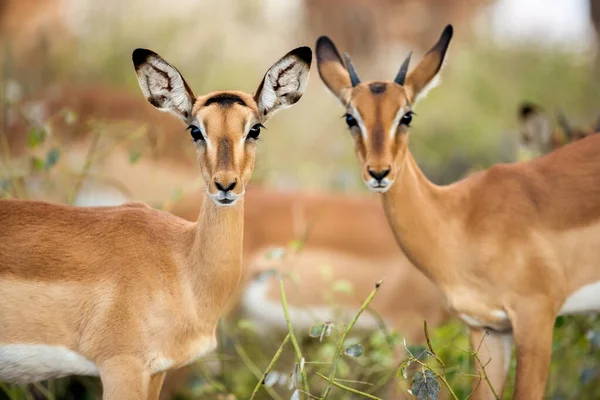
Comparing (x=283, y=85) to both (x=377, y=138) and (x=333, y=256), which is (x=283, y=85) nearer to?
(x=377, y=138)

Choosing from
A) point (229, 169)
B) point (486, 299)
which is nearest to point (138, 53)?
point (229, 169)

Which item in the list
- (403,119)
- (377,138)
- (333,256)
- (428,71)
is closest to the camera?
(377,138)

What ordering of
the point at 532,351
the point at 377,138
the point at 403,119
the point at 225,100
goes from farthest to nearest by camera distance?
the point at 403,119 < the point at 377,138 < the point at 532,351 < the point at 225,100

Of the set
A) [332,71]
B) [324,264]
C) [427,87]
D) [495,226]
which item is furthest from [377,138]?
[324,264]

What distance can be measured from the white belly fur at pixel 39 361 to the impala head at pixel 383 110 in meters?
1.48

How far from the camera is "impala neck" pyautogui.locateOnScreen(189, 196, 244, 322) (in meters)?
3.71

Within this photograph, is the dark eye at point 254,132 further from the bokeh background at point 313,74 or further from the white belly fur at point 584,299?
the bokeh background at point 313,74

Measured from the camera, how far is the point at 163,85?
3.74 metres

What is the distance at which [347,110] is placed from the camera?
4.14 meters

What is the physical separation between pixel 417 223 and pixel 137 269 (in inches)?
55.3

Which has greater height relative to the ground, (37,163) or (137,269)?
(37,163)

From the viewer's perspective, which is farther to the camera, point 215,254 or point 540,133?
point 540,133

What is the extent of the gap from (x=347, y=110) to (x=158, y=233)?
1086 mm

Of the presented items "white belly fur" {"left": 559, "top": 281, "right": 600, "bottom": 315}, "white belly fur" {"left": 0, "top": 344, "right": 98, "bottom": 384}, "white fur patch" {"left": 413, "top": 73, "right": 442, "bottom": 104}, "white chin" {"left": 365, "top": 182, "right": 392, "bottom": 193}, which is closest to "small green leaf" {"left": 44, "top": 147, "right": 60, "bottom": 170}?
"white belly fur" {"left": 0, "top": 344, "right": 98, "bottom": 384}
